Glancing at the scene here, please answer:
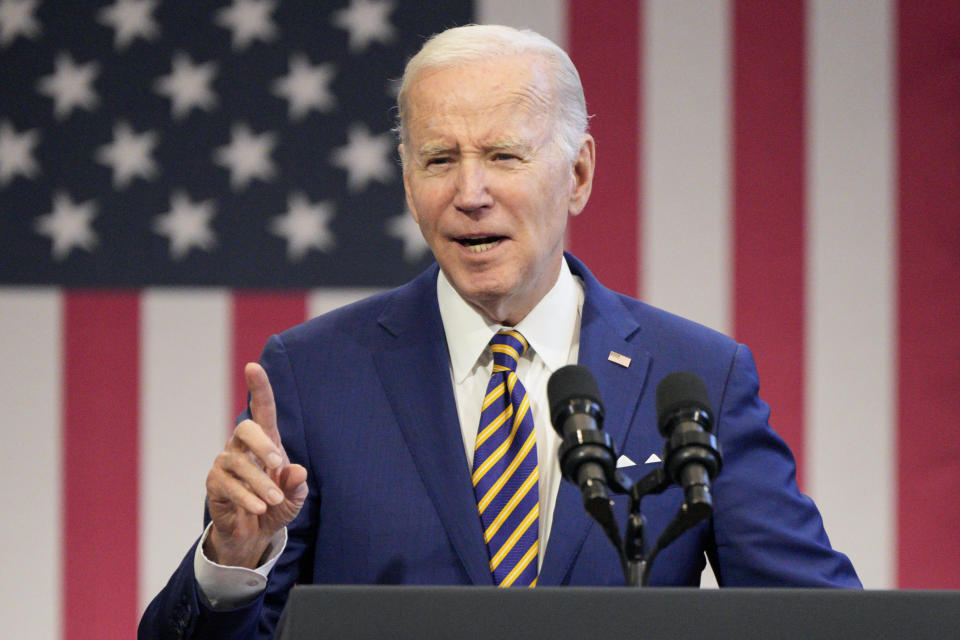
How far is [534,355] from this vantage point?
1.73 meters

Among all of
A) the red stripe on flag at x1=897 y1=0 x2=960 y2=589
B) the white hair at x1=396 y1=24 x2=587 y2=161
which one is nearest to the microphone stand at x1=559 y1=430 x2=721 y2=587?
the white hair at x1=396 y1=24 x2=587 y2=161

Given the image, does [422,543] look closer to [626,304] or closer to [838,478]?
[626,304]

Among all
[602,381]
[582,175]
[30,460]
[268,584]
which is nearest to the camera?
[268,584]

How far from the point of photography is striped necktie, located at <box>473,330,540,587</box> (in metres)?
1.54

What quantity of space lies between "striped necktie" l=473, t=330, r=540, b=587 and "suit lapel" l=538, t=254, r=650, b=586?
37mm

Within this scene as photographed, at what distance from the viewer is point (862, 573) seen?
299cm

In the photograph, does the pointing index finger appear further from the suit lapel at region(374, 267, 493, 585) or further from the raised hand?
the suit lapel at region(374, 267, 493, 585)

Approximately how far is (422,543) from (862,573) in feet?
6.01

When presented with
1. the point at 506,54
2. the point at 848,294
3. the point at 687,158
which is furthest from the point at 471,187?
the point at 848,294

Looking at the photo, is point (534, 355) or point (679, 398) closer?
point (679, 398)

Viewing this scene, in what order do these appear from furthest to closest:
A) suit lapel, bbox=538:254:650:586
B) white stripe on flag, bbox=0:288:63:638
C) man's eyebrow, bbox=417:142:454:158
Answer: white stripe on flag, bbox=0:288:63:638
man's eyebrow, bbox=417:142:454:158
suit lapel, bbox=538:254:650:586

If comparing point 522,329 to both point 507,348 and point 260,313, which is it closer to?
point 507,348

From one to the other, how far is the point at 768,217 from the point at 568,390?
205cm

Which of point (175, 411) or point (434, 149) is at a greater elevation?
point (434, 149)
